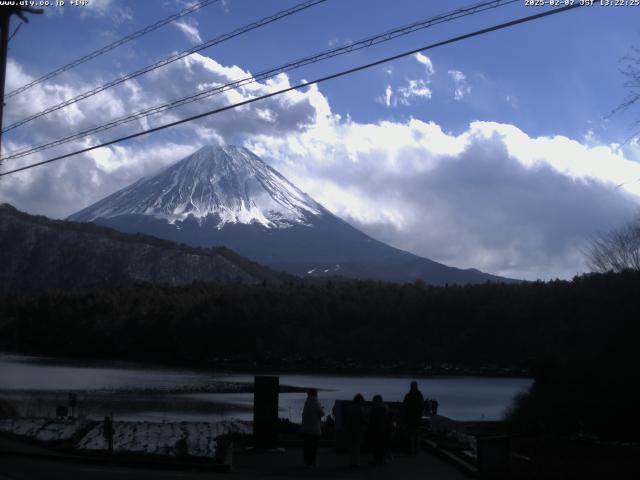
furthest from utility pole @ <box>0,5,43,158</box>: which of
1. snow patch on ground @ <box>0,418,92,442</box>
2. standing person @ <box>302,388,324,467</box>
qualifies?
standing person @ <box>302,388,324,467</box>

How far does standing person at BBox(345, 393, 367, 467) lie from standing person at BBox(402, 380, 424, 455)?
1154 millimetres

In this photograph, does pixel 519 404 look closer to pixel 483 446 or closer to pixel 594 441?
pixel 594 441

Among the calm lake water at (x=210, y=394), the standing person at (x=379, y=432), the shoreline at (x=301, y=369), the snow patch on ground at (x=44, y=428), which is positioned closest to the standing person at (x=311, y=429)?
the standing person at (x=379, y=432)

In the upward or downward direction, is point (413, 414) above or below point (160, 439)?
above

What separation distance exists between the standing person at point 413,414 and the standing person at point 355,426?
115 cm

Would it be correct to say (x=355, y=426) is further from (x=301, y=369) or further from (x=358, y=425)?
(x=301, y=369)

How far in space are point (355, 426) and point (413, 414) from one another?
5.59 ft

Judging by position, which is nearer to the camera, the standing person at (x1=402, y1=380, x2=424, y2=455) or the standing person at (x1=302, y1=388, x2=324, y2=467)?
the standing person at (x1=302, y1=388, x2=324, y2=467)

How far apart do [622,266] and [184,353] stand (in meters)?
95.5

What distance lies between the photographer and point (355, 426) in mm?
15523

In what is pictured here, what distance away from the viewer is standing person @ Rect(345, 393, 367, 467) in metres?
15.4

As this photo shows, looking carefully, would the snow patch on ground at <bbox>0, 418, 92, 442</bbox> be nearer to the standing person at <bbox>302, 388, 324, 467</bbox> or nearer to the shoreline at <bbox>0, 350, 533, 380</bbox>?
the standing person at <bbox>302, 388, 324, 467</bbox>

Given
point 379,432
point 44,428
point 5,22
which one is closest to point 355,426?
point 379,432

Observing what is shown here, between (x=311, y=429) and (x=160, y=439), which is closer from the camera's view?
(x=311, y=429)
